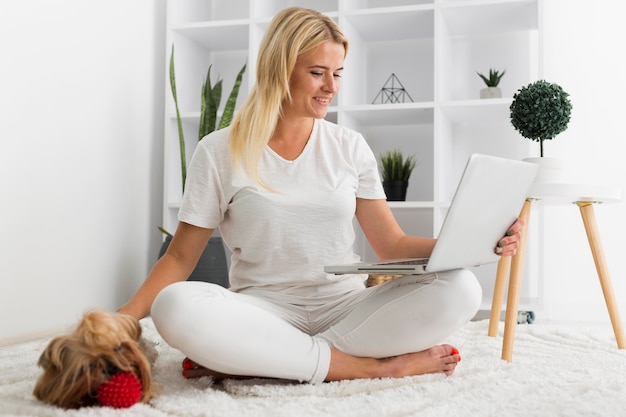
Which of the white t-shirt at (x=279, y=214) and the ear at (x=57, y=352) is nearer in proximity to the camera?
the ear at (x=57, y=352)

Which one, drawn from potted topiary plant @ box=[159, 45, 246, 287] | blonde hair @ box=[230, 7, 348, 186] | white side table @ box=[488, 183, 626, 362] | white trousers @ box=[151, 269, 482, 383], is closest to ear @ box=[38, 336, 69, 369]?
white trousers @ box=[151, 269, 482, 383]

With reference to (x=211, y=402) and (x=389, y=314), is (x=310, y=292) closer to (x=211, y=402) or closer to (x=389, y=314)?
(x=389, y=314)

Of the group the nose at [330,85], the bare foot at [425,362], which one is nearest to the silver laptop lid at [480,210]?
the bare foot at [425,362]

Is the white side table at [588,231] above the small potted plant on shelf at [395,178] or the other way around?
the other way around

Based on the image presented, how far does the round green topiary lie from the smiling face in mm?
744

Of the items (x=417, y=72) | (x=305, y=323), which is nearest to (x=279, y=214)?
(x=305, y=323)

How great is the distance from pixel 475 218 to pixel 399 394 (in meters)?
0.36

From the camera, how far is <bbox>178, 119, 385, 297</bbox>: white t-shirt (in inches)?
63.6

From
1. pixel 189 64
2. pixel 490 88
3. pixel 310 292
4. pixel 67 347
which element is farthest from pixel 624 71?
pixel 67 347

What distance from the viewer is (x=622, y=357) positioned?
1856 millimetres

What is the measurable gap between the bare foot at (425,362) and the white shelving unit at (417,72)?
141 centimetres

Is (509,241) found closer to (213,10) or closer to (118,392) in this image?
(118,392)

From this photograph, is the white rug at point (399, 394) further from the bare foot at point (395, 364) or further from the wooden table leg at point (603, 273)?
the wooden table leg at point (603, 273)

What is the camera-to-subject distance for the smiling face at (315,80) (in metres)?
1.69
